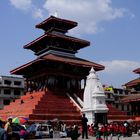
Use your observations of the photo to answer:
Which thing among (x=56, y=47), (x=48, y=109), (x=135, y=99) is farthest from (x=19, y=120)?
(x=135, y=99)

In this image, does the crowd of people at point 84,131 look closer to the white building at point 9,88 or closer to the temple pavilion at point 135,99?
the temple pavilion at point 135,99

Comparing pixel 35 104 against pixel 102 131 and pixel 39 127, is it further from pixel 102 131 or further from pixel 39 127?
pixel 102 131

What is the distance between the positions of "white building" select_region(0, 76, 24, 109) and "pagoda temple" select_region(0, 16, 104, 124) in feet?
70.2

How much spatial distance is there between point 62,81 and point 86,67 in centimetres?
355

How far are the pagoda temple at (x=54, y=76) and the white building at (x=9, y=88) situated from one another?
70.2ft

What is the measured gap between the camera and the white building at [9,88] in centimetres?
6994

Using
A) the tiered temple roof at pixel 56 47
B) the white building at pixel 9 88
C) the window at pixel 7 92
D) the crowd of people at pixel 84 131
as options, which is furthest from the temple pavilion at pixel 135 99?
the window at pixel 7 92

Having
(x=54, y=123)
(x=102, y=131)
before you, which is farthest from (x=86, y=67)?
(x=102, y=131)

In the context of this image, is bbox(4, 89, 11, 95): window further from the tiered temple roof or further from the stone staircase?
the stone staircase

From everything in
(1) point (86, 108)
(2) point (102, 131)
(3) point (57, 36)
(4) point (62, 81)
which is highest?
(3) point (57, 36)

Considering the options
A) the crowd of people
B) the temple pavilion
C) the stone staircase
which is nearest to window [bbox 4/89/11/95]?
the temple pavilion

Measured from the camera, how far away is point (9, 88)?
71688 mm

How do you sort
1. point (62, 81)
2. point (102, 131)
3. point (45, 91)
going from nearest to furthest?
point (102, 131)
point (45, 91)
point (62, 81)

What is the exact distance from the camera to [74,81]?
148 ft
